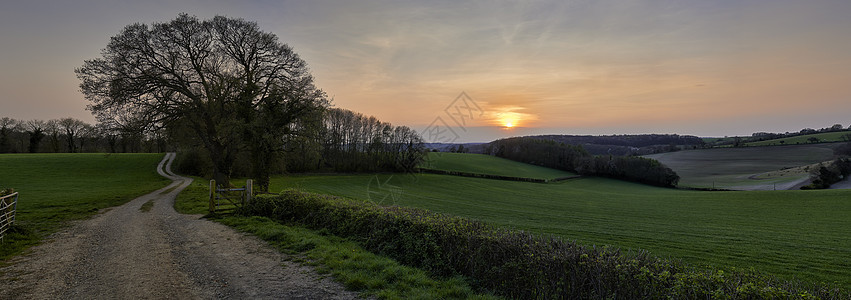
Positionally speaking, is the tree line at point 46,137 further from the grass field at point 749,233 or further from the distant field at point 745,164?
the distant field at point 745,164

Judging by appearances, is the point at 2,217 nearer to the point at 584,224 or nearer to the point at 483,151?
the point at 584,224

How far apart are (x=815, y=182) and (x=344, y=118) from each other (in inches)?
2831

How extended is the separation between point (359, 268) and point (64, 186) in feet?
113

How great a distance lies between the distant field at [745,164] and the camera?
63594 mm

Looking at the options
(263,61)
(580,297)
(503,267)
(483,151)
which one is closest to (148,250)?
(503,267)

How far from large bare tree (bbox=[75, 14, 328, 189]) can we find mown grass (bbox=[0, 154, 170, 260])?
579cm

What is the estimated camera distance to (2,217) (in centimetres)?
1058

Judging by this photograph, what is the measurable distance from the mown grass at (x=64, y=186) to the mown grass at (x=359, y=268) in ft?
21.7

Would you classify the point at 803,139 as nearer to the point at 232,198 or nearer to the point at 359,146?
the point at 359,146

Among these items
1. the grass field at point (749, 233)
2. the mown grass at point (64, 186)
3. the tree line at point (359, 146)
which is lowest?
the grass field at point (749, 233)

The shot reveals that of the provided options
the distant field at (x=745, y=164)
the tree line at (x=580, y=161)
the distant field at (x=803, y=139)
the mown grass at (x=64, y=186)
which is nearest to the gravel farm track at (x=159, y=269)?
the mown grass at (x=64, y=186)

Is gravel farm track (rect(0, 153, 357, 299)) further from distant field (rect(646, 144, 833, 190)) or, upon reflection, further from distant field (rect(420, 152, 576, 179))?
distant field (rect(646, 144, 833, 190))

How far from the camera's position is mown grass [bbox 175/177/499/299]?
6281 millimetres

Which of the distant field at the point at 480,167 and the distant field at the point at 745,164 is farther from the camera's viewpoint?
the distant field at the point at 480,167
